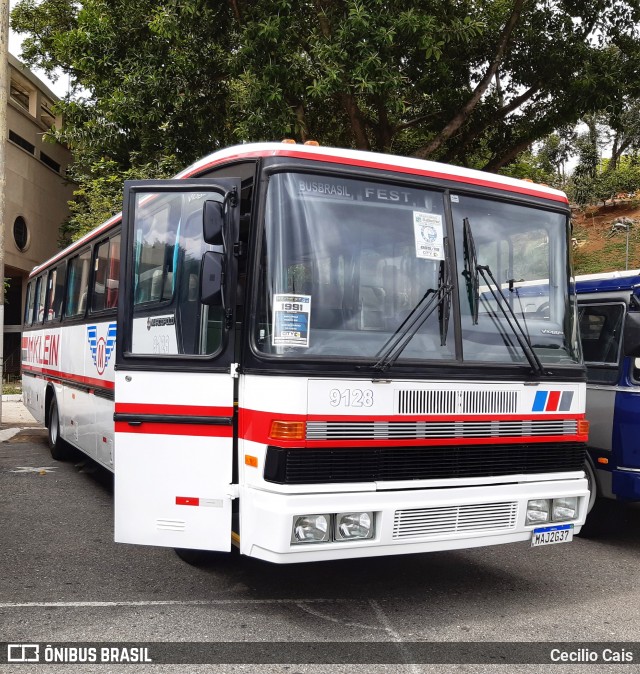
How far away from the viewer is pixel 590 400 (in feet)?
24.0

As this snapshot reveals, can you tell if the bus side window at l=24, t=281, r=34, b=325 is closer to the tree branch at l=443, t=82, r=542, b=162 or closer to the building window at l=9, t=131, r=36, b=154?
the tree branch at l=443, t=82, r=542, b=162

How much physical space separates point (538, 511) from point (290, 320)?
2131 millimetres

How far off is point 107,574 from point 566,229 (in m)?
4.24

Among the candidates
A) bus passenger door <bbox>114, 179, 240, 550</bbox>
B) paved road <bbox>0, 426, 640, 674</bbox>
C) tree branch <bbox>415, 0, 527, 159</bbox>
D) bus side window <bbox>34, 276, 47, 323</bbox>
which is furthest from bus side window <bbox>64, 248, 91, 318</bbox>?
tree branch <bbox>415, 0, 527, 159</bbox>

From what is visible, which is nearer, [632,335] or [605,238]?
[632,335]

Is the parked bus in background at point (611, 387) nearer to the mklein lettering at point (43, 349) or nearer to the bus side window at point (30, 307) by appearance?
the mklein lettering at point (43, 349)

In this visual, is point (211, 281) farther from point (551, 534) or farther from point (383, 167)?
point (551, 534)

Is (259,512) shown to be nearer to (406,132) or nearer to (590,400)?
(590,400)

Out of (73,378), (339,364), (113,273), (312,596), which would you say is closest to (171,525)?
(312,596)

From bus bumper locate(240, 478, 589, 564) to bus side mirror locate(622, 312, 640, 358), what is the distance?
60.4 inches

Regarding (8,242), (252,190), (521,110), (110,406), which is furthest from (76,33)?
(8,242)

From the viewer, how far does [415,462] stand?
4.79 meters

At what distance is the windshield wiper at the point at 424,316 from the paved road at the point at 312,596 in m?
1.69

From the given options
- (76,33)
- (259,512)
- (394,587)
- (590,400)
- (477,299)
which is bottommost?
(394,587)
